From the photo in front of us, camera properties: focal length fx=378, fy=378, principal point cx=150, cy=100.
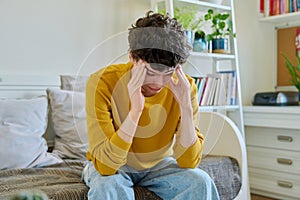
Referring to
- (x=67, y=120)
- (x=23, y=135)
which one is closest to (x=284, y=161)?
(x=67, y=120)

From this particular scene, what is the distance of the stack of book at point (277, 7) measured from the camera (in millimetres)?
2707

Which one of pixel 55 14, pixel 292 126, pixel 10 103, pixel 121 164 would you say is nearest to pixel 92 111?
pixel 121 164

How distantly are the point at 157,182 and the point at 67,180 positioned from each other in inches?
12.7

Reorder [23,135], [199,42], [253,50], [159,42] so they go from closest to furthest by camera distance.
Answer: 1. [159,42]
2. [23,135]
3. [199,42]
4. [253,50]

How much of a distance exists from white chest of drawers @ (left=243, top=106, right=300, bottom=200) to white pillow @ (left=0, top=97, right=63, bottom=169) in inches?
56.0

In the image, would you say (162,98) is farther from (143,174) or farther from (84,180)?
(84,180)

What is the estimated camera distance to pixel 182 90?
115 cm

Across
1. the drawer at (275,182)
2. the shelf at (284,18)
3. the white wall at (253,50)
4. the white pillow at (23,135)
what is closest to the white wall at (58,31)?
the white pillow at (23,135)

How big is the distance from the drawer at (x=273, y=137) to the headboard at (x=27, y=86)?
1.40 m

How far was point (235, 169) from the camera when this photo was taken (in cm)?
165

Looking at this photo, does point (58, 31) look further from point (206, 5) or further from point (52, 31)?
point (206, 5)

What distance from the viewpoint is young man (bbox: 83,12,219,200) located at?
1.02 m

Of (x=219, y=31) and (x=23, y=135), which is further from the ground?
(x=219, y=31)

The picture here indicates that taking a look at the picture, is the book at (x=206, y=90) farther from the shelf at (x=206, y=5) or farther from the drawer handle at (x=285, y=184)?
the drawer handle at (x=285, y=184)
